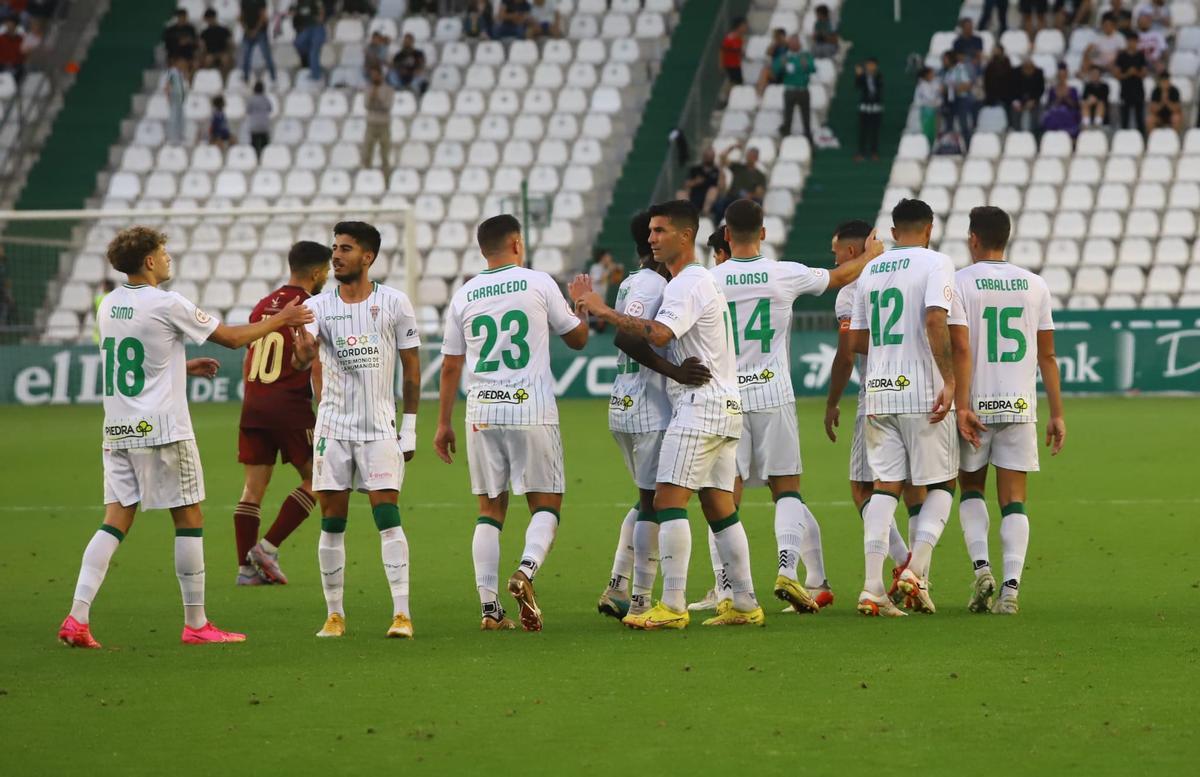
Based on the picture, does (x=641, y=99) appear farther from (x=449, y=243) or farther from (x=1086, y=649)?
(x=1086, y=649)

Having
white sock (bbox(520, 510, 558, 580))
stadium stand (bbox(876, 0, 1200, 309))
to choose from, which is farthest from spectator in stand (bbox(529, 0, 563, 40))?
white sock (bbox(520, 510, 558, 580))

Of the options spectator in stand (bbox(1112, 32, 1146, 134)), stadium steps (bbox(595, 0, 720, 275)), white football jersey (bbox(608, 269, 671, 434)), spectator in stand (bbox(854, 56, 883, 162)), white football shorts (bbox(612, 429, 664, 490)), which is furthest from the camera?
stadium steps (bbox(595, 0, 720, 275))

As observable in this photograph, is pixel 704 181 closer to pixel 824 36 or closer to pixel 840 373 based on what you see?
pixel 824 36

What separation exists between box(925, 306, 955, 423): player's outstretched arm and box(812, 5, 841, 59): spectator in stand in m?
23.5

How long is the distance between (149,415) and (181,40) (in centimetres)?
2779

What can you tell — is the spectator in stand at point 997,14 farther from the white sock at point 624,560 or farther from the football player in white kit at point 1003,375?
the white sock at point 624,560

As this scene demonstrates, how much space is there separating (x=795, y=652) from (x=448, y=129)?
26.3 m

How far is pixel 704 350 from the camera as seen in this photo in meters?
8.57

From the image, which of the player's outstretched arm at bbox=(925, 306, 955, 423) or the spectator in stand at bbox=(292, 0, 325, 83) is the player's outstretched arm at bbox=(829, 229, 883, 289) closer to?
the player's outstretched arm at bbox=(925, 306, 955, 423)

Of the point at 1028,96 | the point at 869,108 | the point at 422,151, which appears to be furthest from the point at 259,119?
the point at 1028,96

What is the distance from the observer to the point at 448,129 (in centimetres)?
3319

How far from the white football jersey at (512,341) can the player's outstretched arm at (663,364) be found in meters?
0.39

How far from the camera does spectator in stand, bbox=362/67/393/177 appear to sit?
107 feet

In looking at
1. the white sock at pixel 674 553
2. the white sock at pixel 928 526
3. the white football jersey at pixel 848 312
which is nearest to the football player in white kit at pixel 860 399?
the white football jersey at pixel 848 312
